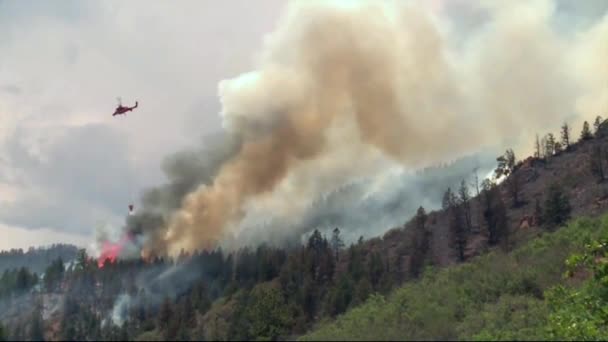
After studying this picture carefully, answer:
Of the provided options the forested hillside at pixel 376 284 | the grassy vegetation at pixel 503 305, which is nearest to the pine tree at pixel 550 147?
the forested hillside at pixel 376 284

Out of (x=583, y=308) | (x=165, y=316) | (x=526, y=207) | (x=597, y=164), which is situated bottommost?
(x=583, y=308)

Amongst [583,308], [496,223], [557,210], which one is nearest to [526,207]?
[496,223]

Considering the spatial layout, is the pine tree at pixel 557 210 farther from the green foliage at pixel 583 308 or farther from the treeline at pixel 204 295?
the green foliage at pixel 583 308

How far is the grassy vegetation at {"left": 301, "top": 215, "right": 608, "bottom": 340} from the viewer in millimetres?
23031

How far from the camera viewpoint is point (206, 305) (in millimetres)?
31609

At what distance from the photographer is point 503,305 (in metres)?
43.9

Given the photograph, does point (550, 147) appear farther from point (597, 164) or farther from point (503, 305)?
point (503, 305)

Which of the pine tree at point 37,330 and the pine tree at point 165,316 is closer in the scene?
the pine tree at point 165,316

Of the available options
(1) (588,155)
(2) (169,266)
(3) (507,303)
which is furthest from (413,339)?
(1) (588,155)

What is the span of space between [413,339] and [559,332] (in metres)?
13.9

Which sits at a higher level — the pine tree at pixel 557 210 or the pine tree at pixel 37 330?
the pine tree at pixel 557 210

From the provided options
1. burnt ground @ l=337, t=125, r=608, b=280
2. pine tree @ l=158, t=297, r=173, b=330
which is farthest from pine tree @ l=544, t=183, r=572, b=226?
pine tree @ l=158, t=297, r=173, b=330

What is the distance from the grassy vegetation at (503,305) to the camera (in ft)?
75.6

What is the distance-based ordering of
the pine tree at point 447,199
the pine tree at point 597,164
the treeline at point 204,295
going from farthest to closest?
the pine tree at point 447,199
the pine tree at point 597,164
the treeline at point 204,295
